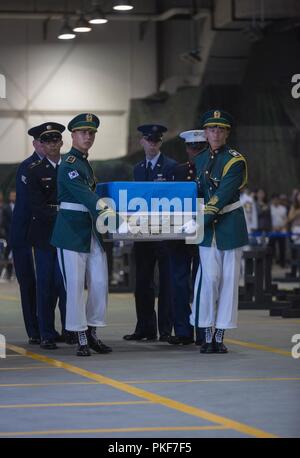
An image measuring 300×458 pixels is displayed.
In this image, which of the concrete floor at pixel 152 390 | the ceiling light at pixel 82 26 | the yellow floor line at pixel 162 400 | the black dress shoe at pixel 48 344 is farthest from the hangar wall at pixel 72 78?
the yellow floor line at pixel 162 400

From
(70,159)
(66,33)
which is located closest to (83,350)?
(70,159)

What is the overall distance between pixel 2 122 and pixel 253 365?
24.0m

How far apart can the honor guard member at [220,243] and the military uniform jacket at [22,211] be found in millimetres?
1808

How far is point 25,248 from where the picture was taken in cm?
1130

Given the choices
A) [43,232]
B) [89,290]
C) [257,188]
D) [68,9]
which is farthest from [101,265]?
[68,9]

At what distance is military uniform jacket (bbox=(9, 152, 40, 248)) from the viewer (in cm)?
1119

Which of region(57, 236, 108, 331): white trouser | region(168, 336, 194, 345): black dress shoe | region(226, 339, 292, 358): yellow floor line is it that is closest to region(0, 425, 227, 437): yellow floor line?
region(57, 236, 108, 331): white trouser

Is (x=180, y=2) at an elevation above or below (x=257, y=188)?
above

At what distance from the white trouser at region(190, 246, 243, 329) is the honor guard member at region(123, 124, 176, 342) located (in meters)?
1.13

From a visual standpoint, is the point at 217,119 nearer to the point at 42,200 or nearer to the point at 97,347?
the point at 42,200

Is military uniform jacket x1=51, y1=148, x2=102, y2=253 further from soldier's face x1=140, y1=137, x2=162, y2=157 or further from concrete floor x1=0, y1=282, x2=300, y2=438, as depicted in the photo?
soldier's face x1=140, y1=137, x2=162, y2=157

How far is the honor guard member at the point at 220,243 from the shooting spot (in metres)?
10.1

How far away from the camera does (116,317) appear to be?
14.4 m
